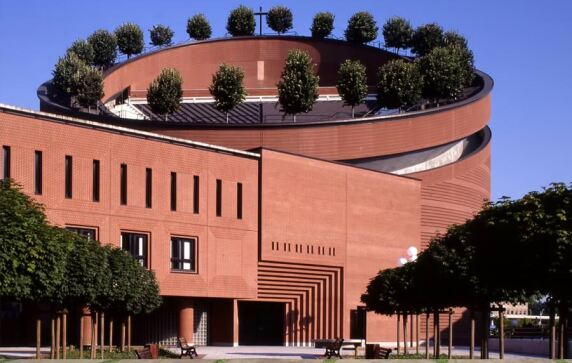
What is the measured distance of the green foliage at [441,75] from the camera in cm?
7050

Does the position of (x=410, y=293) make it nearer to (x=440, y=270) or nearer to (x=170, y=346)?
(x=440, y=270)

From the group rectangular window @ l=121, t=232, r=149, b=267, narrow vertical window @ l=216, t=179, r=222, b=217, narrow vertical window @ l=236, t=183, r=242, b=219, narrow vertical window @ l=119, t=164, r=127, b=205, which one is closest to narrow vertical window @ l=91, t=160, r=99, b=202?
narrow vertical window @ l=119, t=164, r=127, b=205

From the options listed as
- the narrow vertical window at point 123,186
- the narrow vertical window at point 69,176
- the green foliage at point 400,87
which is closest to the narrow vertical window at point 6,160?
the narrow vertical window at point 69,176

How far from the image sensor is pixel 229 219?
5300 cm

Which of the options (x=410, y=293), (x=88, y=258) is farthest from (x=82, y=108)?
(x=88, y=258)

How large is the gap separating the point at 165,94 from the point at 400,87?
1372cm

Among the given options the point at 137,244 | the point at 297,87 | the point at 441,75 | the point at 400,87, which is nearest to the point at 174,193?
the point at 137,244

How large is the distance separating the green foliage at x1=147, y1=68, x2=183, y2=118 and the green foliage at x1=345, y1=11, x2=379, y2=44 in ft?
73.4

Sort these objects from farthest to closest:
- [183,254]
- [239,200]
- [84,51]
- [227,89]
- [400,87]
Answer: [84,51], [400,87], [227,89], [239,200], [183,254]

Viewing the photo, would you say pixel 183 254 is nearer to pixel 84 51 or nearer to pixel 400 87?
pixel 400 87

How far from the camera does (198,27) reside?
8681cm

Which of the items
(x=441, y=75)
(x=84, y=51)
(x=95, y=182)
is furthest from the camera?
(x=84, y=51)

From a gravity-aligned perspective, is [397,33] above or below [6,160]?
above

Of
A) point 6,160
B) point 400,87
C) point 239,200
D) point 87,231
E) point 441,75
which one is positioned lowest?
point 87,231
